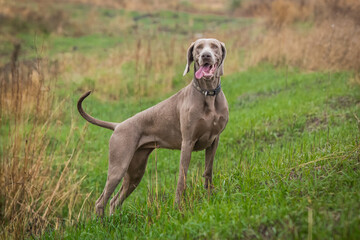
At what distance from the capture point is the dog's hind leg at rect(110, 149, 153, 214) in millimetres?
3802

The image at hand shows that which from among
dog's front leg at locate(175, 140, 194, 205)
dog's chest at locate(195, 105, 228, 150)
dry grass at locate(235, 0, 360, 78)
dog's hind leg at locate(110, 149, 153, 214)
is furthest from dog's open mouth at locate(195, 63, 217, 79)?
dry grass at locate(235, 0, 360, 78)

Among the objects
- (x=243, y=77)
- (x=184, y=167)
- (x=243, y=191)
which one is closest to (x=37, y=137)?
(x=184, y=167)

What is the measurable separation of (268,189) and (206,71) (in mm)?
1077

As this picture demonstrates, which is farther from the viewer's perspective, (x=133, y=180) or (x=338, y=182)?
(x=133, y=180)

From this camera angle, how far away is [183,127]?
3225 millimetres

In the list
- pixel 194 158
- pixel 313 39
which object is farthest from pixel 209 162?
pixel 313 39

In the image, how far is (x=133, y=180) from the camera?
3.91 meters

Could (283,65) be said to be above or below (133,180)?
above

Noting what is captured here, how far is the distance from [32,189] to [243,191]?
239 centimetres

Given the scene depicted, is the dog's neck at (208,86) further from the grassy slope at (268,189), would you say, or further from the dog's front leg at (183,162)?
the grassy slope at (268,189)

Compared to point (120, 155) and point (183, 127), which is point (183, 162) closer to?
point (183, 127)

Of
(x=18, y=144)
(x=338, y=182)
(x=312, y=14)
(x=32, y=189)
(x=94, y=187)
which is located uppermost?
(x=312, y=14)

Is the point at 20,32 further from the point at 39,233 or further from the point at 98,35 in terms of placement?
the point at 39,233

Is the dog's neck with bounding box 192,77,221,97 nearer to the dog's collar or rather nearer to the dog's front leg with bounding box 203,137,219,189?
the dog's collar
